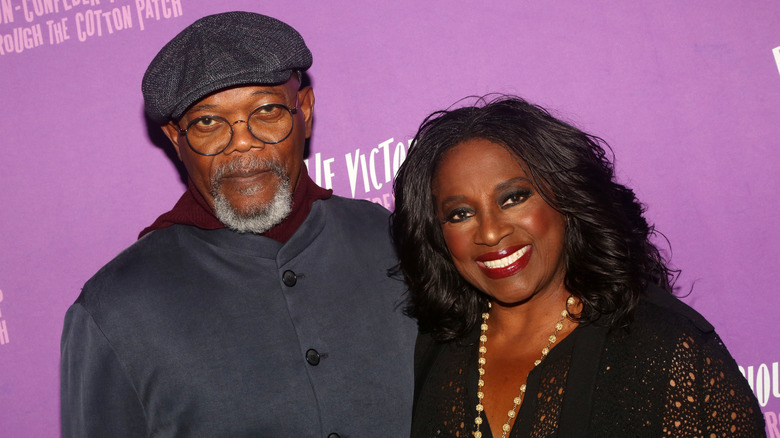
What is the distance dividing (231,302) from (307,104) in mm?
638

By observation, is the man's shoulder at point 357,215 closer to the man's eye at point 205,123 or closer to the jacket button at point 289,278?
the jacket button at point 289,278

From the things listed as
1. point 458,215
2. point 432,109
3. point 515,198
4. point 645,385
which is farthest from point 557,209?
point 432,109

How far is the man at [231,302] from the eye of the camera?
1.86 m

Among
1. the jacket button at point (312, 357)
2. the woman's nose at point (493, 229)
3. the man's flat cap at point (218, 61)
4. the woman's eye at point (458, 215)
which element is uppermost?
the man's flat cap at point (218, 61)

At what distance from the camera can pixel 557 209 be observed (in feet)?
6.09

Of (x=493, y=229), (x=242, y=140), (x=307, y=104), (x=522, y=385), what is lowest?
(x=522, y=385)

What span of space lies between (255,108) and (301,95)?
26 centimetres

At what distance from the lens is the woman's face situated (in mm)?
1814

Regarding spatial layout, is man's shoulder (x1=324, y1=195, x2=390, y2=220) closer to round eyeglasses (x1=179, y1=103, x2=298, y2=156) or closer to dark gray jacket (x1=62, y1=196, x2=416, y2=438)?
dark gray jacket (x1=62, y1=196, x2=416, y2=438)

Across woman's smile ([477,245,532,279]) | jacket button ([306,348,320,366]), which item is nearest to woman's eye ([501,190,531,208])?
woman's smile ([477,245,532,279])

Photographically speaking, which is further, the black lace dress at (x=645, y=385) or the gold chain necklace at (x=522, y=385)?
the gold chain necklace at (x=522, y=385)

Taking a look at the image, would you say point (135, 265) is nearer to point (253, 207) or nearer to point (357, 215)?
point (253, 207)

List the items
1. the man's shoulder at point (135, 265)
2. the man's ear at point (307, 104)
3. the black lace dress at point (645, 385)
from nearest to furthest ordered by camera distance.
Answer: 1. the black lace dress at point (645, 385)
2. the man's shoulder at point (135, 265)
3. the man's ear at point (307, 104)

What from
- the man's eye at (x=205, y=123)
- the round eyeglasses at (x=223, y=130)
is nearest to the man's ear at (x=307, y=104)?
the round eyeglasses at (x=223, y=130)
